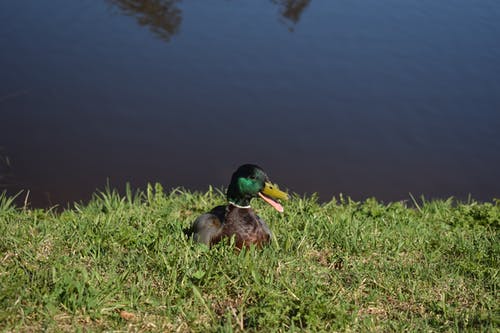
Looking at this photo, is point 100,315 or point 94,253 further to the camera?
point 94,253

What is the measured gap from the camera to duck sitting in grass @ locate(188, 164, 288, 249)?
533cm

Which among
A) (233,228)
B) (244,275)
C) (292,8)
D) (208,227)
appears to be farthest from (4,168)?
(292,8)

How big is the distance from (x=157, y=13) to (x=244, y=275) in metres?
6.06

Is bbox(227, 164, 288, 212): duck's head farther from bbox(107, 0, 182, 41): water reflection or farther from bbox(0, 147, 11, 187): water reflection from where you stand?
bbox(107, 0, 182, 41): water reflection

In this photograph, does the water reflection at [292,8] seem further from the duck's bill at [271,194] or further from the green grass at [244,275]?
the duck's bill at [271,194]

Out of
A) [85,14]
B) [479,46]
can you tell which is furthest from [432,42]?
[85,14]

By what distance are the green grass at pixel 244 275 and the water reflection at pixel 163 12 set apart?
416 centimetres

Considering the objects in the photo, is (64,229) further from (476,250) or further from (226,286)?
(476,250)

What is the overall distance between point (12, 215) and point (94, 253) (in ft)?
3.30

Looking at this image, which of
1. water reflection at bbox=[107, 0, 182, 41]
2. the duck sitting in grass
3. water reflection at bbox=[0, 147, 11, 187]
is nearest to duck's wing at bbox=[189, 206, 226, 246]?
the duck sitting in grass

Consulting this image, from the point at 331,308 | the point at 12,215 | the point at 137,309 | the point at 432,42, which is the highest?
the point at 432,42

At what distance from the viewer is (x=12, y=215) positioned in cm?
591

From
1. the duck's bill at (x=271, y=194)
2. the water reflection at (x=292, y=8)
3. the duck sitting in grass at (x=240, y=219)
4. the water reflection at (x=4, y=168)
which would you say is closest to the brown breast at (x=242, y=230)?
the duck sitting in grass at (x=240, y=219)

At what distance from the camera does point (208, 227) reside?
5383mm
